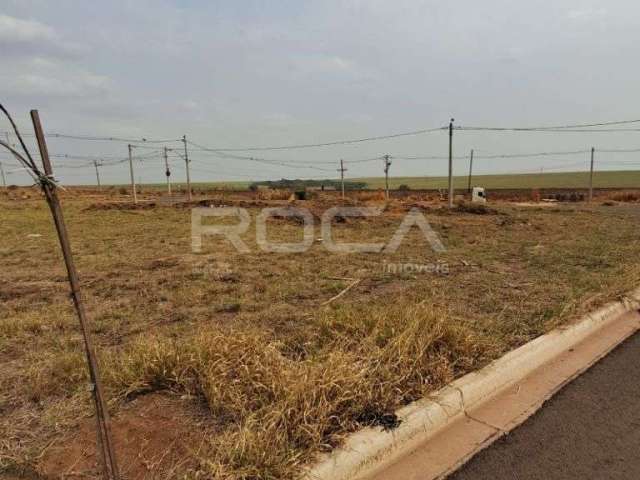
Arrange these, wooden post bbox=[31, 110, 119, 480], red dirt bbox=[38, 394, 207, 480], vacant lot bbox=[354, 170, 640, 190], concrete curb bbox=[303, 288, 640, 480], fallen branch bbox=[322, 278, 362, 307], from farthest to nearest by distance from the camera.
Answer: vacant lot bbox=[354, 170, 640, 190]
fallen branch bbox=[322, 278, 362, 307]
concrete curb bbox=[303, 288, 640, 480]
red dirt bbox=[38, 394, 207, 480]
wooden post bbox=[31, 110, 119, 480]

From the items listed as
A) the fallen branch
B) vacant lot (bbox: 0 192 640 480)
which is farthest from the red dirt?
the fallen branch

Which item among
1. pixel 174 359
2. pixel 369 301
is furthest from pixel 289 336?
pixel 369 301

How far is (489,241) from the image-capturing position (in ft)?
34.6

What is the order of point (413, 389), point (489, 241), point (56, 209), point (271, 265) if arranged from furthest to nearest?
1. point (489, 241)
2. point (271, 265)
3. point (413, 389)
4. point (56, 209)

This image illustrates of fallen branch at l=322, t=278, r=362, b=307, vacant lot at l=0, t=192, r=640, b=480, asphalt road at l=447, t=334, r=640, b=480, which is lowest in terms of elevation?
asphalt road at l=447, t=334, r=640, b=480

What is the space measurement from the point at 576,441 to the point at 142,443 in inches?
98.0

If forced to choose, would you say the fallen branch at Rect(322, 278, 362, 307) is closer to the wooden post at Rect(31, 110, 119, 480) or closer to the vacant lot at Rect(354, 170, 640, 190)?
the wooden post at Rect(31, 110, 119, 480)

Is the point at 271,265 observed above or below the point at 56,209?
below

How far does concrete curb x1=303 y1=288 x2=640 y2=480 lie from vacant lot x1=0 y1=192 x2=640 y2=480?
91mm

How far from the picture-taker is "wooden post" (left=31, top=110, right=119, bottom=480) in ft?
5.27

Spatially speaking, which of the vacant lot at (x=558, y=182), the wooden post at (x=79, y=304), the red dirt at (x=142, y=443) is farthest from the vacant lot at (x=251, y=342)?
the vacant lot at (x=558, y=182)

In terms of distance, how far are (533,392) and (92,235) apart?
509 inches

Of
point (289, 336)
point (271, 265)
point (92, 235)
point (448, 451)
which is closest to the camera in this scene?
point (448, 451)

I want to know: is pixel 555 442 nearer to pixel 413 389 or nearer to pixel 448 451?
pixel 448 451
